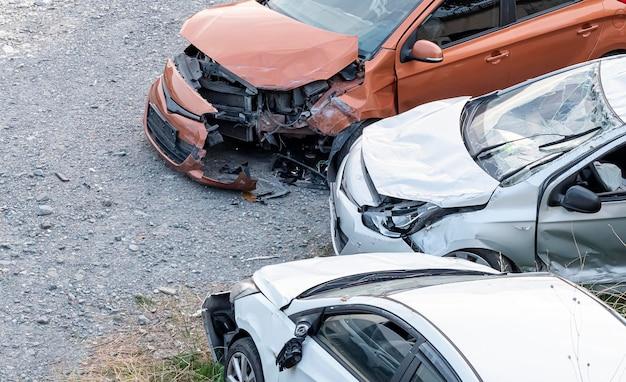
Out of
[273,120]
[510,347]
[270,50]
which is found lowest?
[273,120]

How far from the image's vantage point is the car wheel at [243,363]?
4984 mm

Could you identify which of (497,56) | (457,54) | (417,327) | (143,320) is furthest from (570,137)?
(143,320)

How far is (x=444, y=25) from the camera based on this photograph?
25.9ft

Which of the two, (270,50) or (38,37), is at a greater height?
(270,50)

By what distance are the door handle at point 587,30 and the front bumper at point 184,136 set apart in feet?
10.5

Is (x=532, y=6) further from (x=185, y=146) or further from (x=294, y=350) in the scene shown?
(x=294, y=350)

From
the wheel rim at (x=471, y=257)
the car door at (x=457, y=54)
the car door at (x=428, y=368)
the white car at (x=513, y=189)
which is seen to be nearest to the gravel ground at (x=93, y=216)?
the white car at (x=513, y=189)

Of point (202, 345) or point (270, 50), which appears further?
point (270, 50)

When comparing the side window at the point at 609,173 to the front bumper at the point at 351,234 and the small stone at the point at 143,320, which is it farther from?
the small stone at the point at 143,320

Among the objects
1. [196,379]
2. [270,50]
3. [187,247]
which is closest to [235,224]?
[187,247]

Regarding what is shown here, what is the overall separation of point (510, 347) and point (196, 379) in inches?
92.1

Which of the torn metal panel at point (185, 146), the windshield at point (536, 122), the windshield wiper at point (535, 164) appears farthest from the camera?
the torn metal panel at point (185, 146)

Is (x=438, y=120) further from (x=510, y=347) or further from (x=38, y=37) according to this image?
(x=38, y=37)

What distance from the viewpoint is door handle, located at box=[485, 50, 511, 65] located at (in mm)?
8023
